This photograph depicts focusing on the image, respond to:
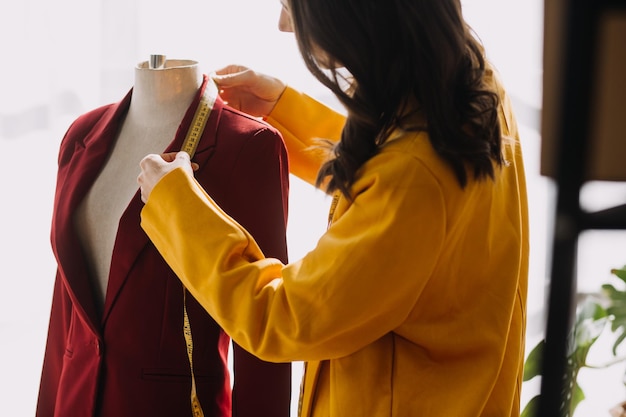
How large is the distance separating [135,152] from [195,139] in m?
0.16

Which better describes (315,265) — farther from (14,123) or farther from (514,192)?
(14,123)

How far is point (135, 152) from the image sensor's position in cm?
142

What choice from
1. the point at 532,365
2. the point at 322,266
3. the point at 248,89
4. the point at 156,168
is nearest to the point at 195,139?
the point at 156,168

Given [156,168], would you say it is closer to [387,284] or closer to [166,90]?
[166,90]

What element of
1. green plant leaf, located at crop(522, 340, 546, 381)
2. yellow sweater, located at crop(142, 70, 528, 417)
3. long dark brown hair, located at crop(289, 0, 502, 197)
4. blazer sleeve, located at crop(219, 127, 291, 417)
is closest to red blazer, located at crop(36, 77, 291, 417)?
blazer sleeve, located at crop(219, 127, 291, 417)

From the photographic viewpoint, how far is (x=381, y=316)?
1084mm

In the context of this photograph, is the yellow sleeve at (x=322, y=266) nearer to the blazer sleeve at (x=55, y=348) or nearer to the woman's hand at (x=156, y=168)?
the woman's hand at (x=156, y=168)

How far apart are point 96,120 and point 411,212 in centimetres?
71

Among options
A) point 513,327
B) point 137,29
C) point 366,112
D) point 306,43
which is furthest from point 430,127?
point 137,29

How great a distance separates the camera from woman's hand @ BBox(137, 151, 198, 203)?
1203 millimetres

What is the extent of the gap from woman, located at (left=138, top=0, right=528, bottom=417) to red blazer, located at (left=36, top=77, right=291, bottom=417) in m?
0.10

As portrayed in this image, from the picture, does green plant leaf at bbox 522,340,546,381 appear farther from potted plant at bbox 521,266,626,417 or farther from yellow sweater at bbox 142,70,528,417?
yellow sweater at bbox 142,70,528,417

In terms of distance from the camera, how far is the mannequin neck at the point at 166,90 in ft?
4.52

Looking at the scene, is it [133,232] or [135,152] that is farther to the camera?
[135,152]
